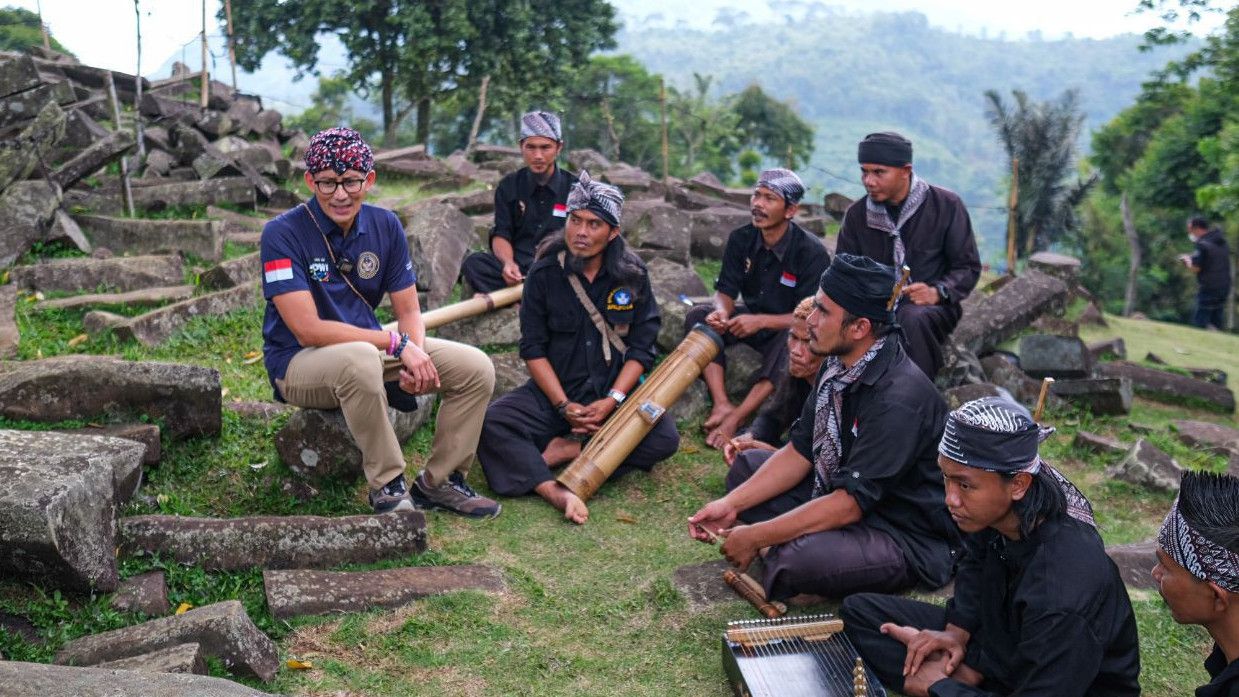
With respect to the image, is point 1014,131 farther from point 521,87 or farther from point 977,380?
point 977,380

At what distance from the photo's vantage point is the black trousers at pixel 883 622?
4.01 meters

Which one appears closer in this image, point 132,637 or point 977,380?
point 132,637

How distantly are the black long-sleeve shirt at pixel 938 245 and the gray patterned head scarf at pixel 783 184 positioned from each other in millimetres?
399

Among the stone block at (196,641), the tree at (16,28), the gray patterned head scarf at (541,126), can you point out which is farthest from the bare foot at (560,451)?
the tree at (16,28)

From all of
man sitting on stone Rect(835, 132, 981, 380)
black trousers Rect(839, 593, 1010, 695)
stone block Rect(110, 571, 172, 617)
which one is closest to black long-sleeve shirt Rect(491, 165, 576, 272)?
man sitting on stone Rect(835, 132, 981, 380)

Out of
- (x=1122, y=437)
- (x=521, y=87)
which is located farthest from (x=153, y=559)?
(x=521, y=87)

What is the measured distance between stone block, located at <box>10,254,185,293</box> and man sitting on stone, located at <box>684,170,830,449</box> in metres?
4.54

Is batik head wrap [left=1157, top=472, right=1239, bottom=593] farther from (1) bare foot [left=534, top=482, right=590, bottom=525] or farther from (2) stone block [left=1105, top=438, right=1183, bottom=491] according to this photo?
(2) stone block [left=1105, top=438, right=1183, bottom=491]

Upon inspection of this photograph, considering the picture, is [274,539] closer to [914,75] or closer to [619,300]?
[619,300]

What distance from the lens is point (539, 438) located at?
243 inches

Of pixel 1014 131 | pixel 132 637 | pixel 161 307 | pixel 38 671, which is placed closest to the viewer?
pixel 38 671

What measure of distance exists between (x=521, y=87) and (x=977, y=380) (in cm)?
1784

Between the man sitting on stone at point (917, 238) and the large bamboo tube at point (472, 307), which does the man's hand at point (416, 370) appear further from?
the man sitting on stone at point (917, 238)

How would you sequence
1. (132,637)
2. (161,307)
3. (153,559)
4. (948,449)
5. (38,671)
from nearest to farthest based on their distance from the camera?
(38,671), (948,449), (132,637), (153,559), (161,307)
